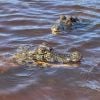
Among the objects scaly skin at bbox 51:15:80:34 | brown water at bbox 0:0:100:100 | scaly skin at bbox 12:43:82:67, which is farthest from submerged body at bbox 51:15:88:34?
scaly skin at bbox 12:43:82:67

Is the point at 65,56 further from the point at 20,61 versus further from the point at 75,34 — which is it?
the point at 75,34

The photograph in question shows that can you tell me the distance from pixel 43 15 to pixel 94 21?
47.4 inches

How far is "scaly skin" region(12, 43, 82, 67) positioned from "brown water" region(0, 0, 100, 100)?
5.6 inches

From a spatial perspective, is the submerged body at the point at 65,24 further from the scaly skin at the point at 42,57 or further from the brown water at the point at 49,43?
the scaly skin at the point at 42,57

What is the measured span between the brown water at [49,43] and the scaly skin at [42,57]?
0.14 metres

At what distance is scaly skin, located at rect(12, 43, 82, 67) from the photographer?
5438 mm

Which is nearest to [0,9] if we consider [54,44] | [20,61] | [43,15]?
[43,15]

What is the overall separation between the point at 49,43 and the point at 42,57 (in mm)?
988

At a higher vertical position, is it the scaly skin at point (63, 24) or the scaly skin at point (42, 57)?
the scaly skin at point (63, 24)

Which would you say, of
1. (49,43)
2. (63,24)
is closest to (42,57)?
(49,43)

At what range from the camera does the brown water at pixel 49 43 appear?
15.6 ft

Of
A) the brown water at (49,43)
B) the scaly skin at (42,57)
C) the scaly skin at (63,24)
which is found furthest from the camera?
the scaly skin at (63,24)

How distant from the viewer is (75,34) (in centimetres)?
691

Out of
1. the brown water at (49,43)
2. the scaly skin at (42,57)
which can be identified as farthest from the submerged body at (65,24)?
the scaly skin at (42,57)
